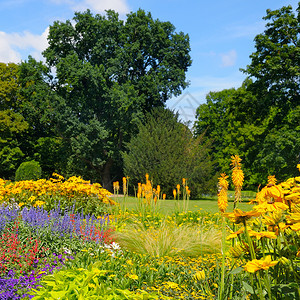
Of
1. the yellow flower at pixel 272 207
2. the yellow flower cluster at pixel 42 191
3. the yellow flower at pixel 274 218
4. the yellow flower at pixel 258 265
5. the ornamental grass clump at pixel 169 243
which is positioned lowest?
the ornamental grass clump at pixel 169 243

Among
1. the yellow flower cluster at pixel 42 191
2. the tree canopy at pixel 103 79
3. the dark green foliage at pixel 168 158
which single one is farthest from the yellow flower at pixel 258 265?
the tree canopy at pixel 103 79

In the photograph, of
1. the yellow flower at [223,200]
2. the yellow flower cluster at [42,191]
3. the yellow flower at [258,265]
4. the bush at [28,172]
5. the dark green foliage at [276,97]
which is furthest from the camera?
the bush at [28,172]

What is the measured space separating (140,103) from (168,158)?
583 cm

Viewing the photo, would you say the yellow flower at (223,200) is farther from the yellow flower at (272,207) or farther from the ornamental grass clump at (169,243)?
the ornamental grass clump at (169,243)

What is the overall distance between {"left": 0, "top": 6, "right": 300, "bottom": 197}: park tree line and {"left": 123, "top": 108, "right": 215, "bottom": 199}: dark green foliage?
0.21ft

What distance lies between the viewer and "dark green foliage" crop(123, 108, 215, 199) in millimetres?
21000

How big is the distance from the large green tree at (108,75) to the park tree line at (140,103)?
0.07m

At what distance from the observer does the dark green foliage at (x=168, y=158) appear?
827 inches

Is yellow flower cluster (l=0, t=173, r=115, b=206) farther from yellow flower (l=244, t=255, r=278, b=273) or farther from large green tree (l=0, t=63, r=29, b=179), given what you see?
large green tree (l=0, t=63, r=29, b=179)

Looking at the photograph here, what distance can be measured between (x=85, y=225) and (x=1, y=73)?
31.0 metres

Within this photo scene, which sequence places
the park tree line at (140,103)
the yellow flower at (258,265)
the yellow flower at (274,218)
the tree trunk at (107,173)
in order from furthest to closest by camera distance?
the tree trunk at (107,173)
the park tree line at (140,103)
the yellow flower at (274,218)
the yellow flower at (258,265)

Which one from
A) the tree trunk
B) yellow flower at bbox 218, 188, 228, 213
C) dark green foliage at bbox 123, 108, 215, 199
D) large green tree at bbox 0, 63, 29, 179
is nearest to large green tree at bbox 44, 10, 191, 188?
the tree trunk

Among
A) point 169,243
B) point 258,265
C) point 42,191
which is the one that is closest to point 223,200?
point 258,265

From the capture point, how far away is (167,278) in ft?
12.9
